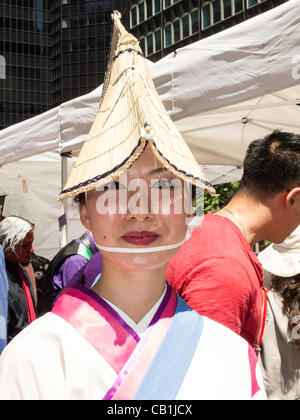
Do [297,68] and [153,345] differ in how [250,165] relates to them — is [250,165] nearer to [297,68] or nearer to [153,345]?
[297,68]

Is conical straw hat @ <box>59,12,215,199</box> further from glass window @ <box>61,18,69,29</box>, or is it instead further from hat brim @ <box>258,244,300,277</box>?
glass window @ <box>61,18,69,29</box>

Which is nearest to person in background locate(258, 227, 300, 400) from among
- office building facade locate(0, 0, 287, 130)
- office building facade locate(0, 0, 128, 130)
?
office building facade locate(0, 0, 287, 130)

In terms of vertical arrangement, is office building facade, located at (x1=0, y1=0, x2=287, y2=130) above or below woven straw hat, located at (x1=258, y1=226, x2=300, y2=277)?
above

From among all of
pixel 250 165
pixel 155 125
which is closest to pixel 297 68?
pixel 250 165

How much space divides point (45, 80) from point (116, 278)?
6617 cm

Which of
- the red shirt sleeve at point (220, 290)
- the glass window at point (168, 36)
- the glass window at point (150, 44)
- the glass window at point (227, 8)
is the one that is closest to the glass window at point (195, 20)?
the glass window at point (168, 36)

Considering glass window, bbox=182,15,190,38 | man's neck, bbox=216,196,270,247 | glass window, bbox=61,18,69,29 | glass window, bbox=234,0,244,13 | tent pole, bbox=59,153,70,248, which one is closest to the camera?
man's neck, bbox=216,196,270,247

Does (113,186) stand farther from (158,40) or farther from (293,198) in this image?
(158,40)

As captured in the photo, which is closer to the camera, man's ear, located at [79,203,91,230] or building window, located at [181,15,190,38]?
man's ear, located at [79,203,91,230]

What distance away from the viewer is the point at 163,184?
1344 millimetres

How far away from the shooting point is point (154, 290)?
4.47ft

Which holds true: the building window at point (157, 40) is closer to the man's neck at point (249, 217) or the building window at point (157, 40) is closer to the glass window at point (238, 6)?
the glass window at point (238, 6)

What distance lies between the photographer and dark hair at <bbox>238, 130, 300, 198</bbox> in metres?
2.15

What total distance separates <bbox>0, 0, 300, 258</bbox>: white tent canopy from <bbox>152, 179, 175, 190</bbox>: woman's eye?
1.16 metres
